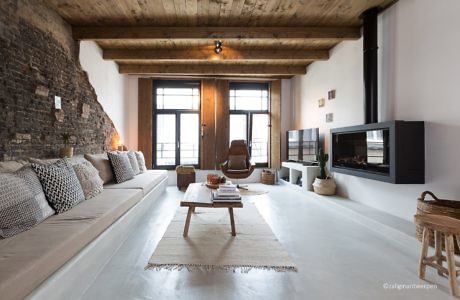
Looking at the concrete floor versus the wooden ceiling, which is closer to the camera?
the concrete floor

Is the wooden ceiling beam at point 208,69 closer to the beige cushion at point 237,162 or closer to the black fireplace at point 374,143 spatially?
the beige cushion at point 237,162

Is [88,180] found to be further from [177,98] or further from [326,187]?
[177,98]

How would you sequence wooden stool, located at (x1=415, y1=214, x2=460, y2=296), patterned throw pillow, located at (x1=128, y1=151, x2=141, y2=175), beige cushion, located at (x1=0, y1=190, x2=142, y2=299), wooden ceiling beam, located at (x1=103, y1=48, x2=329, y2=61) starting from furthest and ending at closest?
1. wooden ceiling beam, located at (x1=103, y1=48, x2=329, y2=61)
2. patterned throw pillow, located at (x1=128, y1=151, x2=141, y2=175)
3. wooden stool, located at (x1=415, y1=214, x2=460, y2=296)
4. beige cushion, located at (x1=0, y1=190, x2=142, y2=299)

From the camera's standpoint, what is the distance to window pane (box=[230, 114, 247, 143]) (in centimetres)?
647

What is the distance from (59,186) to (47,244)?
0.79 meters

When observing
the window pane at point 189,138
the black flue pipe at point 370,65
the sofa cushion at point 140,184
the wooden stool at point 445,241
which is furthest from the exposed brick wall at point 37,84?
the black flue pipe at point 370,65

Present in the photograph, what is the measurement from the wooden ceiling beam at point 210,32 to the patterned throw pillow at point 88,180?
2088 millimetres

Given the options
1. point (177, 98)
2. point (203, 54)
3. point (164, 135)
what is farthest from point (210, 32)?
point (164, 135)

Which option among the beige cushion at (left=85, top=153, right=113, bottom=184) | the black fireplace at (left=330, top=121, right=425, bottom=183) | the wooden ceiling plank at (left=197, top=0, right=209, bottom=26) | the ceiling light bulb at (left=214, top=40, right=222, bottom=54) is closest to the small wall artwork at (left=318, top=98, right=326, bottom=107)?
the black fireplace at (left=330, top=121, right=425, bottom=183)

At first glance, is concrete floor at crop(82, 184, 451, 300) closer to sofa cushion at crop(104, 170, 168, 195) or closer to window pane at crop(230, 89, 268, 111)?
sofa cushion at crop(104, 170, 168, 195)

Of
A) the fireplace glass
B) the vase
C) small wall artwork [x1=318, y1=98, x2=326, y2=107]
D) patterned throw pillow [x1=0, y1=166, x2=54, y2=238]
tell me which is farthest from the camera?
small wall artwork [x1=318, y1=98, x2=326, y2=107]

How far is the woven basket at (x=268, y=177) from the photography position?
240 inches

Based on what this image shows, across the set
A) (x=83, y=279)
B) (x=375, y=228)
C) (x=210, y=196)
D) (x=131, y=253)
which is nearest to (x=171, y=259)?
(x=131, y=253)

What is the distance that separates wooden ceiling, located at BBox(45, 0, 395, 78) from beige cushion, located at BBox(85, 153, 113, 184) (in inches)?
69.5
